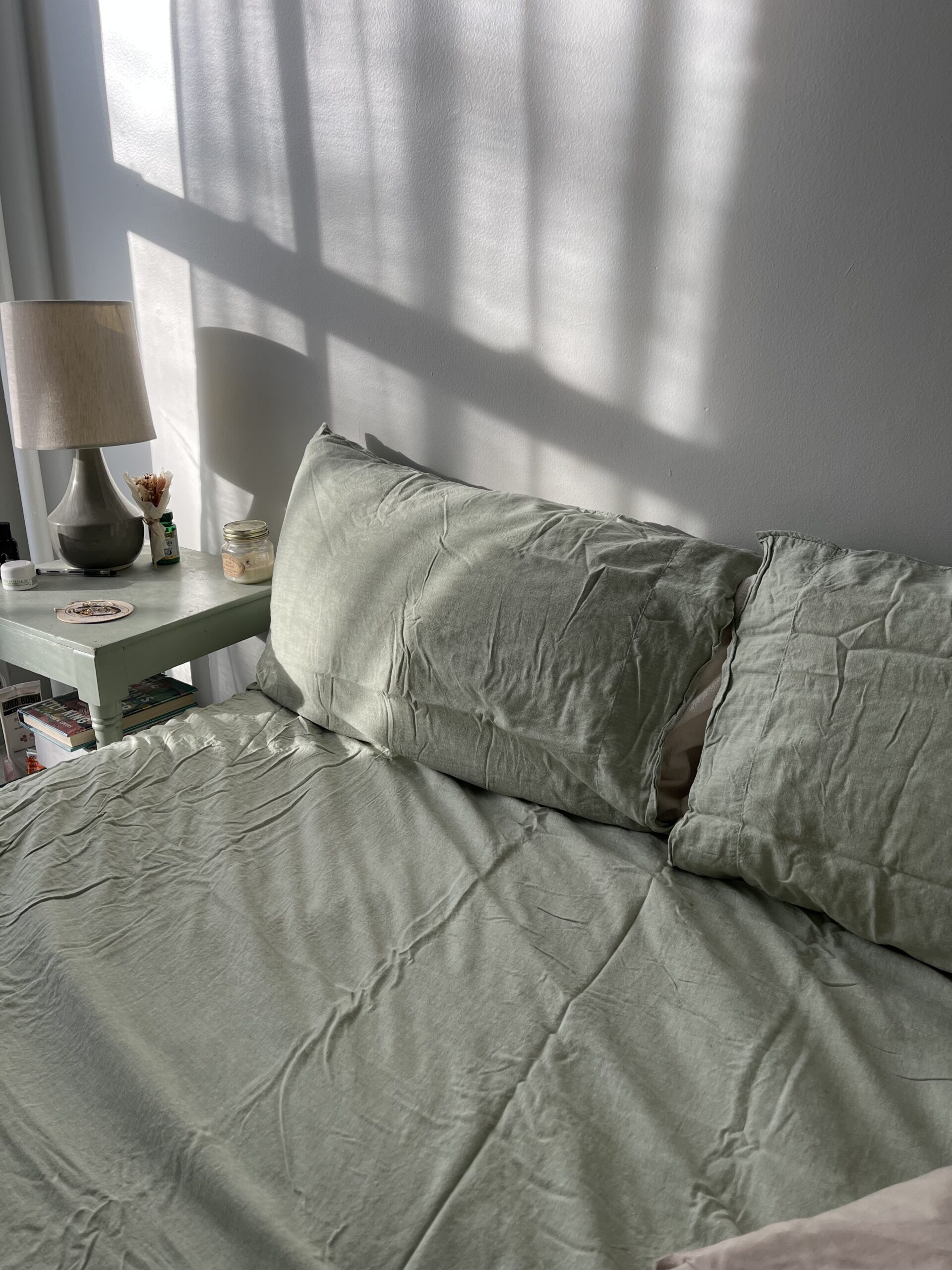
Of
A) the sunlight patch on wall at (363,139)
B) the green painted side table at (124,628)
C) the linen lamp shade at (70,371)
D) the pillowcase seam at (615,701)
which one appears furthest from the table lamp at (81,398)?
the pillowcase seam at (615,701)

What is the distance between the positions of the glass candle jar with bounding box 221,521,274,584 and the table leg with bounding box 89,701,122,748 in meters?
0.38

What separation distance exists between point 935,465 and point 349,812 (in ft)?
3.07

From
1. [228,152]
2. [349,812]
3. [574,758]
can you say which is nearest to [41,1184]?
[349,812]

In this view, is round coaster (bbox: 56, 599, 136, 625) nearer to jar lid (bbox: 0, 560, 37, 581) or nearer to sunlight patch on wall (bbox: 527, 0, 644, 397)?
jar lid (bbox: 0, 560, 37, 581)

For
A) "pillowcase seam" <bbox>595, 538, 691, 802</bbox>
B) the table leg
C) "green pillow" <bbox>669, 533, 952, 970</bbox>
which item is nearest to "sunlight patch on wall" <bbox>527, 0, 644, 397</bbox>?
"pillowcase seam" <bbox>595, 538, 691, 802</bbox>

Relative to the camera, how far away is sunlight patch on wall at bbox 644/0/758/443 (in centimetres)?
128

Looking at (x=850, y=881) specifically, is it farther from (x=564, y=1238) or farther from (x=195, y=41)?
(x=195, y=41)

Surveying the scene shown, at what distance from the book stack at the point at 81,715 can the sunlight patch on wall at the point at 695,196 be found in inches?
46.6

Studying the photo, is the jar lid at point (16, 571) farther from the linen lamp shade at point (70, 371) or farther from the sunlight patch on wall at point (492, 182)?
the sunlight patch on wall at point (492, 182)

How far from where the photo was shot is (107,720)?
66.9 inches

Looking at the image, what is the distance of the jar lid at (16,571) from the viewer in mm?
1914

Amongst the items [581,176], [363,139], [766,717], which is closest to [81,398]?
[363,139]

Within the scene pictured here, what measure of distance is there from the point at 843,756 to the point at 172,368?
1770 mm

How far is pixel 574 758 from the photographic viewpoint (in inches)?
48.8
